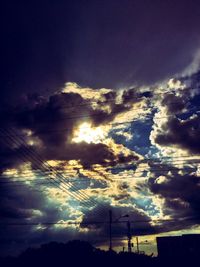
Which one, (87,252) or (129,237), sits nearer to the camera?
(129,237)

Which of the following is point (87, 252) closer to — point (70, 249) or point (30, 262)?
point (70, 249)

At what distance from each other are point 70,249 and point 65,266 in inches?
588

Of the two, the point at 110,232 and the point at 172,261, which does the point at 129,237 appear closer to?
the point at 110,232

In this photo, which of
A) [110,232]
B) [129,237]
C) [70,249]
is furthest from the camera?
[70,249]

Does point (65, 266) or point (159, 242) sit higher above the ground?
point (159, 242)

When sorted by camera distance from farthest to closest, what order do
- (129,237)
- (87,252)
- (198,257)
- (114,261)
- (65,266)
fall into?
(87,252) < (65,266) < (114,261) < (198,257) < (129,237)

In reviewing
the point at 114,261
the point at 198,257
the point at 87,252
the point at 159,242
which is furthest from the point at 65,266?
the point at 198,257

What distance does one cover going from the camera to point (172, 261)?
57.9 metres

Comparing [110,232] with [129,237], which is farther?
[129,237]

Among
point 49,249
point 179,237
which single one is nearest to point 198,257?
point 179,237

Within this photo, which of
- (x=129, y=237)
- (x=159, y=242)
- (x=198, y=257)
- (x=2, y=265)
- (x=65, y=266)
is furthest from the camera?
(x=2, y=265)

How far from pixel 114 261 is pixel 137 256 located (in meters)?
7.99

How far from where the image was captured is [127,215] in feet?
152

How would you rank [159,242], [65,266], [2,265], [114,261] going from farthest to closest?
Result: [2,265]
[65,266]
[114,261]
[159,242]
